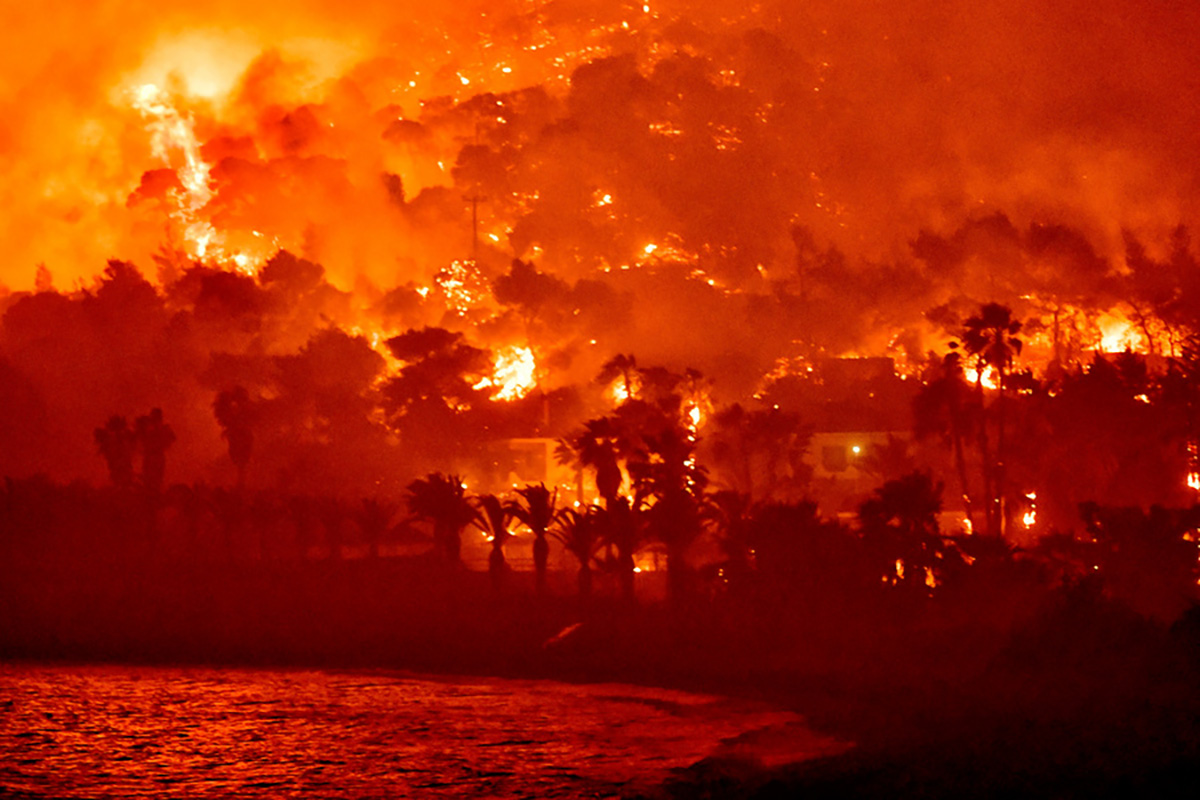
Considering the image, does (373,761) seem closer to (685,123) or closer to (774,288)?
(774,288)

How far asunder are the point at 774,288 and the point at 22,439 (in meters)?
59.1

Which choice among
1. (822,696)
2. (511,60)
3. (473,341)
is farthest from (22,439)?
(511,60)

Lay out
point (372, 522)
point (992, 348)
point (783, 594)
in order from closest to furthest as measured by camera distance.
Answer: point (783, 594)
point (372, 522)
point (992, 348)

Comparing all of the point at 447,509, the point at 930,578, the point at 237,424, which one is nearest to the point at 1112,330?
the point at 237,424

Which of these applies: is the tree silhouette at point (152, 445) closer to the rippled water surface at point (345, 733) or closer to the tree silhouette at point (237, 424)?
the tree silhouette at point (237, 424)

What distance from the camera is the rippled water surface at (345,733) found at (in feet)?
57.8

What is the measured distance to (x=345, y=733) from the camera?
20.8m

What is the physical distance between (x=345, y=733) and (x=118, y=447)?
27.3 metres

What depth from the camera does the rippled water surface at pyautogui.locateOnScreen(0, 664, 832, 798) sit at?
17.6 m

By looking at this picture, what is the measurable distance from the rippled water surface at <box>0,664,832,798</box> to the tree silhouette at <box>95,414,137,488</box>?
61.6ft

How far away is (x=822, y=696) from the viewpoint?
24250 mm

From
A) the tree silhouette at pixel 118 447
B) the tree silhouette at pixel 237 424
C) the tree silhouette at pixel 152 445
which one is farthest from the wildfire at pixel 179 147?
the tree silhouette at pixel 152 445

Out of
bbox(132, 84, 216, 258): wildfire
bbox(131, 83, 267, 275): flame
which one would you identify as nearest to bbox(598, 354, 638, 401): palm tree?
bbox(131, 83, 267, 275): flame

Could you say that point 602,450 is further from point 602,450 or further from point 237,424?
point 237,424
